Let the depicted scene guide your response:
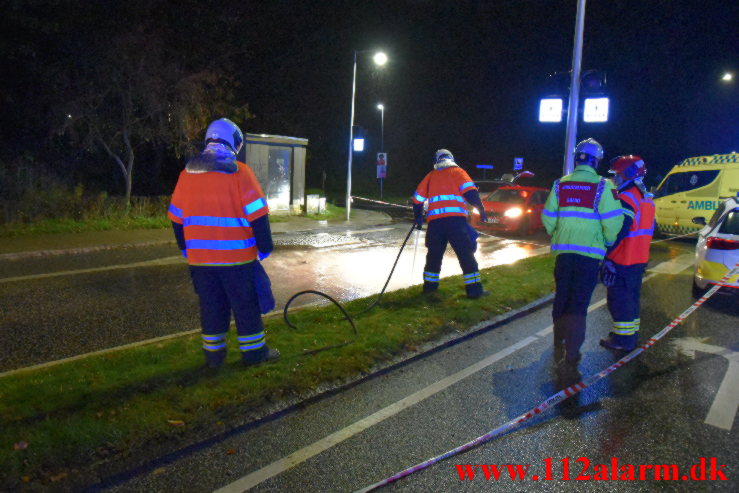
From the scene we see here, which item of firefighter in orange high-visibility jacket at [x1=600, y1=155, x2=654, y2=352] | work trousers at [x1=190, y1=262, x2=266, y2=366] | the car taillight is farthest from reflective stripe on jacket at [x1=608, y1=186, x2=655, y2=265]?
work trousers at [x1=190, y1=262, x2=266, y2=366]

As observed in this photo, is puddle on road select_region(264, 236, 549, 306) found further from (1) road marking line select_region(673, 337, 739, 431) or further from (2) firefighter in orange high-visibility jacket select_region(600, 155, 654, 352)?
(1) road marking line select_region(673, 337, 739, 431)

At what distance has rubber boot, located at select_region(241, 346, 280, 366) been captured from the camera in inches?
178

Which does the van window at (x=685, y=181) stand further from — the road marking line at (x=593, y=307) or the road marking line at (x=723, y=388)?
the road marking line at (x=723, y=388)

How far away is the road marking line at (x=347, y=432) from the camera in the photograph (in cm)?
311

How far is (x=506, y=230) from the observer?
16.0 m

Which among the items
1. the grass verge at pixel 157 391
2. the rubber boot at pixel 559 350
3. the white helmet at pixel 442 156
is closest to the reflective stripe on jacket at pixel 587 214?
the rubber boot at pixel 559 350

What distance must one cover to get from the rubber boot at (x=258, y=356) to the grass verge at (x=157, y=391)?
0.09 m

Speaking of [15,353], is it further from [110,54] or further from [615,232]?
[110,54]

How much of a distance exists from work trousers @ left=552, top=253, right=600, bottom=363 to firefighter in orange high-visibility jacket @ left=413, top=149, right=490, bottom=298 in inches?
76.8

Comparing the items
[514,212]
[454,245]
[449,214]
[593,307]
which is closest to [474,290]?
[454,245]

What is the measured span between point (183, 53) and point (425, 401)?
17078 mm

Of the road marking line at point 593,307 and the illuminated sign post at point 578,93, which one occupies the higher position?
the illuminated sign post at point 578,93

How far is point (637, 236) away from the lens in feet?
17.6

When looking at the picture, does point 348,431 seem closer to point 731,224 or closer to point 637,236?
point 637,236
